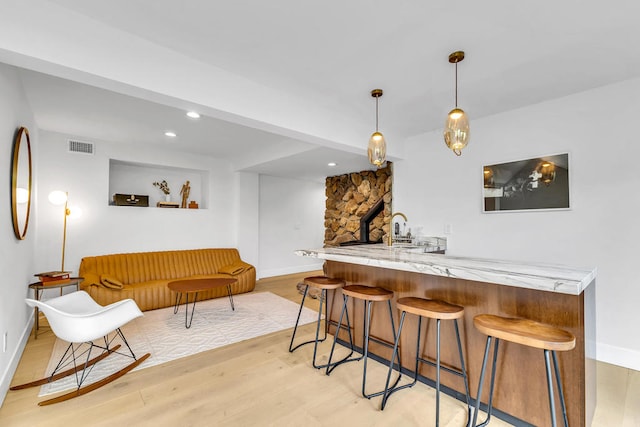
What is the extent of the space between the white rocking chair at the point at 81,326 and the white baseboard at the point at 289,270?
3.72 metres

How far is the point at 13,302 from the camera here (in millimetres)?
2367

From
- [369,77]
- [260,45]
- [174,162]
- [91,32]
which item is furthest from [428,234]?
[174,162]

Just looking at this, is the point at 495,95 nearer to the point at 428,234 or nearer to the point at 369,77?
the point at 369,77

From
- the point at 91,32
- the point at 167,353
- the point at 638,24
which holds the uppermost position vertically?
the point at 638,24

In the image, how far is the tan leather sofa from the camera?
12.2 feet

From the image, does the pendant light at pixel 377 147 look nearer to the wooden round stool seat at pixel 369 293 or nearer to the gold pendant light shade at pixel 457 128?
the gold pendant light shade at pixel 457 128

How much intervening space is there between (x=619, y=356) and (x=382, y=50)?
125 inches

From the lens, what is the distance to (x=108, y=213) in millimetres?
4312

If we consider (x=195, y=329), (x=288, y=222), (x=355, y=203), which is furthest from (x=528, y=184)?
(x=288, y=222)

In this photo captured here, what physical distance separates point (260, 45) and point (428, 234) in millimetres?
2916

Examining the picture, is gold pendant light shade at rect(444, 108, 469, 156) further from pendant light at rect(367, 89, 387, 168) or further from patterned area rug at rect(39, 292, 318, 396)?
patterned area rug at rect(39, 292, 318, 396)

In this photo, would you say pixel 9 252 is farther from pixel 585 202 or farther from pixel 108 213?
pixel 585 202

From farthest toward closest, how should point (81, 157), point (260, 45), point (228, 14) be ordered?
point (81, 157) < point (260, 45) < point (228, 14)

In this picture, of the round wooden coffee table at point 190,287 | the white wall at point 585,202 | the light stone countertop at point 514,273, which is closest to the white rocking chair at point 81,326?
the round wooden coffee table at point 190,287
